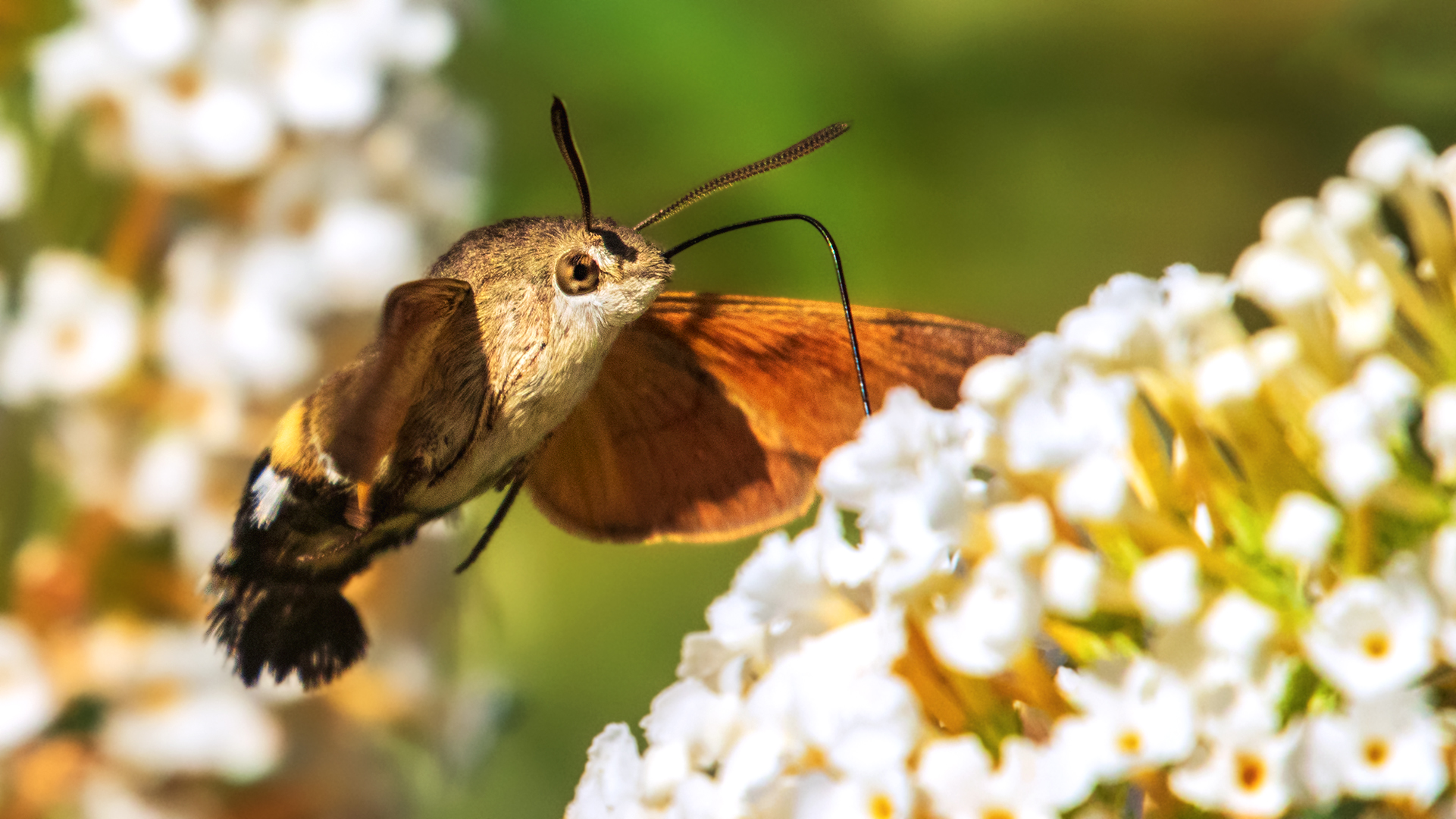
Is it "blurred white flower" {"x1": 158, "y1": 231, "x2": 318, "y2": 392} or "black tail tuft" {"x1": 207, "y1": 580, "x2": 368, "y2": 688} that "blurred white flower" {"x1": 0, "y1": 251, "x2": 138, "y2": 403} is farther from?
"black tail tuft" {"x1": 207, "y1": 580, "x2": 368, "y2": 688}

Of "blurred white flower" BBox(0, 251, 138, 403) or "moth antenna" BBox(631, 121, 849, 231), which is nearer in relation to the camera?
"moth antenna" BBox(631, 121, 849, 231)

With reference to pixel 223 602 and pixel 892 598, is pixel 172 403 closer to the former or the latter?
pixel 223 602

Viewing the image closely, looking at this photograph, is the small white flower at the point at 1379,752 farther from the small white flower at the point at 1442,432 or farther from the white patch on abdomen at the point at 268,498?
the white patch on abdomen at the point at 268,498

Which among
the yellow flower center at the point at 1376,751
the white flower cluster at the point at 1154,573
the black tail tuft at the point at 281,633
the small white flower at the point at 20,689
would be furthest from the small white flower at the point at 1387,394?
the small white flower at the point at 20,689

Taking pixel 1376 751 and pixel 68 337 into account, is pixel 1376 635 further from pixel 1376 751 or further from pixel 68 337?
pixel 68 337

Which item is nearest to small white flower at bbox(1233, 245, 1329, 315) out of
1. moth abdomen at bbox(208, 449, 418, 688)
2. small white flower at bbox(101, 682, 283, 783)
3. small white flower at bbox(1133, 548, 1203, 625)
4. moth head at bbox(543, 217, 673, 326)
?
small white flower at bbox(1133, 548, 1203, 625)
